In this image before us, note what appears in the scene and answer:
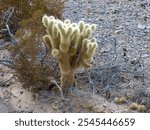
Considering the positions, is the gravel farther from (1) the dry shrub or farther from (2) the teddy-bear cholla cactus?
(2) the teddy-bear cholla cactus

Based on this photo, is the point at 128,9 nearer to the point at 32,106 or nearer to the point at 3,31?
the point at 3,31

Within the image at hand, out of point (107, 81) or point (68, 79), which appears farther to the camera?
point (107, 81)

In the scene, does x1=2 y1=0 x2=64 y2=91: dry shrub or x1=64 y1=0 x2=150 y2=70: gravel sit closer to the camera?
x1=2 y1=0 x2=64 y2=91: dry shrub

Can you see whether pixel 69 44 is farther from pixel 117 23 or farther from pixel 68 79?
pixel 117 23

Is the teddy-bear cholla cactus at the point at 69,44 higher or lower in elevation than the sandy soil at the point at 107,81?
higher

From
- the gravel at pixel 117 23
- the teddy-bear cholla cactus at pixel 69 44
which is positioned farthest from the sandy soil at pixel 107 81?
the teddy-bear cholla cactus at pixel 69 44

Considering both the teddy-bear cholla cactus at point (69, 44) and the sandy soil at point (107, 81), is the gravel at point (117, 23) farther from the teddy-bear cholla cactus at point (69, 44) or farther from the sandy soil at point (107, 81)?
the teddy-bear cholla cactus at point (69, 44)

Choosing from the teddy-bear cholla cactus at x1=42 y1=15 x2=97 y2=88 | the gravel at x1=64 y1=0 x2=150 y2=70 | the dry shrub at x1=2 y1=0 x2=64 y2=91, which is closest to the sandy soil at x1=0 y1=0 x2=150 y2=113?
the gravel at x1=64 y1=0 x2=150 y2=70

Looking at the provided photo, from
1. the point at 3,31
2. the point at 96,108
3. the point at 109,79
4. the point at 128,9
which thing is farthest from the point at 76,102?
the point at 128,9

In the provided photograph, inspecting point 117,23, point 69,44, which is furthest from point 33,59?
point 117,23
